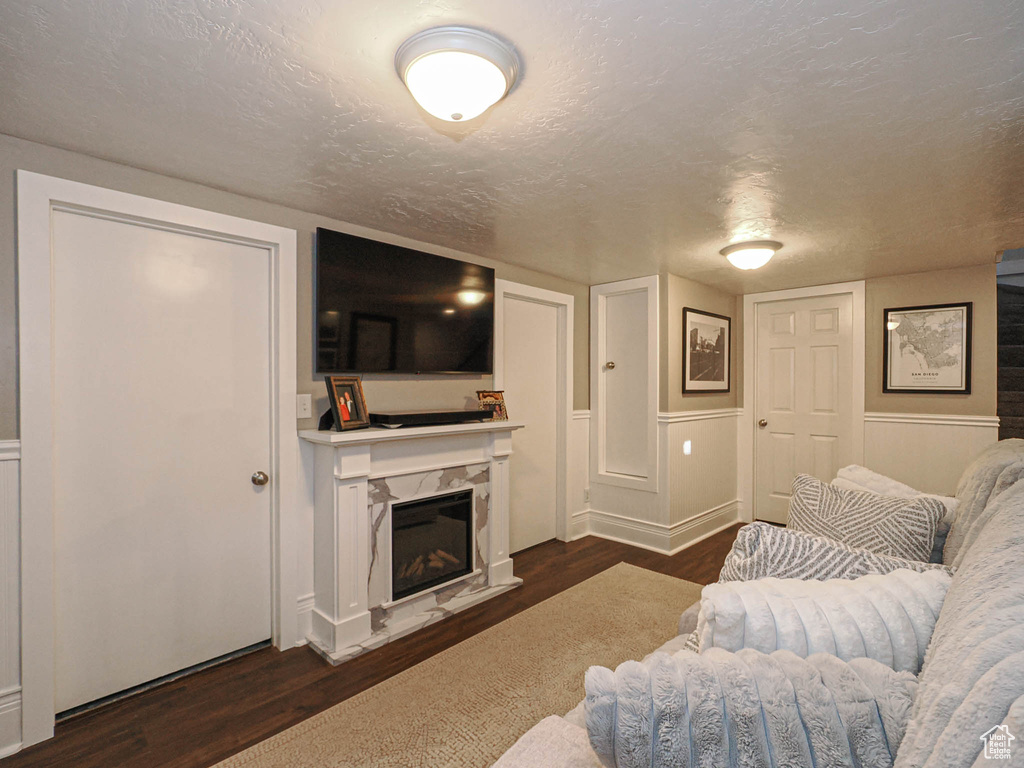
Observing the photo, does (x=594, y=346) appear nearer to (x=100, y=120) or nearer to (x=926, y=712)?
(x=100, y=120)

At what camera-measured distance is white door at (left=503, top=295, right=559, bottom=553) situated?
396 cm

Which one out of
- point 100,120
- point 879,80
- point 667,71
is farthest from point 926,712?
point 100,120

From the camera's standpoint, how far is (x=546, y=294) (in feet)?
13.5

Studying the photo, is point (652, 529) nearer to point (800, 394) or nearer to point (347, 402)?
point (800, 394)

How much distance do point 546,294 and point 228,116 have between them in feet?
8.86

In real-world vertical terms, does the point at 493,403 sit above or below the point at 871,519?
above

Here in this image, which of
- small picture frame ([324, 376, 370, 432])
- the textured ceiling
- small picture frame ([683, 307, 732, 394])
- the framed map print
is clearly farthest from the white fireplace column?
the framed map print

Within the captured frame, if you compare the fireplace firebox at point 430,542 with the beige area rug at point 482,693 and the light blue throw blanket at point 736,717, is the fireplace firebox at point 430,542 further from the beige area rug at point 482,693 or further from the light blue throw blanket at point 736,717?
the light blue throw blanket at point 736,717

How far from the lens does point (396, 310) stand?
3.00 metres

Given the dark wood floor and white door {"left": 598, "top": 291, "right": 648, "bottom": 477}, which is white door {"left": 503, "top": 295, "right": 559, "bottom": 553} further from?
the dark wood floor

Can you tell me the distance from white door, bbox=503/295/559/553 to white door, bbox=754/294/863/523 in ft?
6.96

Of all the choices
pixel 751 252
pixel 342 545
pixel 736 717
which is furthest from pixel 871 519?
pixel 342 545

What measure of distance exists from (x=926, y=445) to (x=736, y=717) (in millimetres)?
4432

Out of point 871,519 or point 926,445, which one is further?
point 926,445
